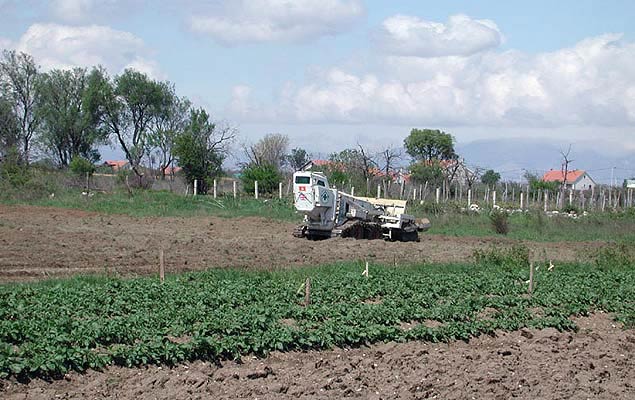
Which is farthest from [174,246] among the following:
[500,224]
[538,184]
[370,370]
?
[538,184]

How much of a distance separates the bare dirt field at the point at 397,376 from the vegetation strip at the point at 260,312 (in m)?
0.24

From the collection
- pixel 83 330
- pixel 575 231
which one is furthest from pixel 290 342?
pixel 575 231

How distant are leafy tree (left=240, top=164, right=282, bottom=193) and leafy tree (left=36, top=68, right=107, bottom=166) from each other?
19.1 meters

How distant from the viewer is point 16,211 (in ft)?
116

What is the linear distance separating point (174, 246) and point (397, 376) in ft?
53.8

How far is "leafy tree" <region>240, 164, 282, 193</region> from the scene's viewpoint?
173 ft

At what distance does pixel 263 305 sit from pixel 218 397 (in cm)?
427

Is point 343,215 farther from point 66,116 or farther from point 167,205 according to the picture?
point 66,116

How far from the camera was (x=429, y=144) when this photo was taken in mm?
80625

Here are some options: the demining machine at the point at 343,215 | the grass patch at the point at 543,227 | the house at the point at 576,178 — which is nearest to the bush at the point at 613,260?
the demining machine at the point at 343,215

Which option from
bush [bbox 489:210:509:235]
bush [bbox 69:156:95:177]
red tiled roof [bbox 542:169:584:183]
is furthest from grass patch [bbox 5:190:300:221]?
red tiled roof [bbox 542:169:584:183]

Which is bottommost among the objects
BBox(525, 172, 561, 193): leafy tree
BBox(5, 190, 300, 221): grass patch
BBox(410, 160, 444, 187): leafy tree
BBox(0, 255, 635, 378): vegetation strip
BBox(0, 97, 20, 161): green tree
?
BBox(0, 255, 635, 378): vegetation strip

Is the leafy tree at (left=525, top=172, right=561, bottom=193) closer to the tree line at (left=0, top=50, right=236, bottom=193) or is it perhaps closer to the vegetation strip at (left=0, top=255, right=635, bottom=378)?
the tree line at (left=0, top=50, right=236, bottom=193)

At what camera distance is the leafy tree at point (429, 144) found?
80.2 meters
